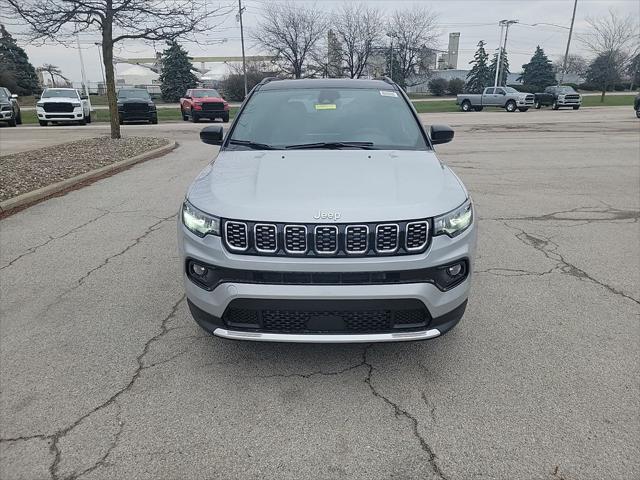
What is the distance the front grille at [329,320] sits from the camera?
2.74 meters

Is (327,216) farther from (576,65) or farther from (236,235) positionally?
(576,65)

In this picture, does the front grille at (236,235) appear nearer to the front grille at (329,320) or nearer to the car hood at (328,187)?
the car hood at (328,187)

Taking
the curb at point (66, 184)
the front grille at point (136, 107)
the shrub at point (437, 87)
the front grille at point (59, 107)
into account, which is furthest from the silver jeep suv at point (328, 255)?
the shrub at point (437, 87)

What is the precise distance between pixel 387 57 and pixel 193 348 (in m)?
58.8

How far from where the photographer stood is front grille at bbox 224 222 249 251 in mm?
2744

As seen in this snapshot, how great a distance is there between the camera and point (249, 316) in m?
2.81

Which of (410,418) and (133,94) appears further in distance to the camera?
(133,94)

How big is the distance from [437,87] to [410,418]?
68.4 m

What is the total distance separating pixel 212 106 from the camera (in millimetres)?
25500

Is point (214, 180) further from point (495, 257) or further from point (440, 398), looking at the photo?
point (495, 257)

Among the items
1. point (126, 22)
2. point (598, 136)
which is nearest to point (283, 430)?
point (126, 22)

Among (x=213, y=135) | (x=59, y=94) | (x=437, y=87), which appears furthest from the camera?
(x=437, y=87)

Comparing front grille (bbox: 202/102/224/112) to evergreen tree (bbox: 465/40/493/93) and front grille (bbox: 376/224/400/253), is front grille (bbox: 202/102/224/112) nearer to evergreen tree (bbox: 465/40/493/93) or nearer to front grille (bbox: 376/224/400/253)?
front grille (bbox: 376/224/400/253)

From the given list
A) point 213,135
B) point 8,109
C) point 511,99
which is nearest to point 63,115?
point 8,109
